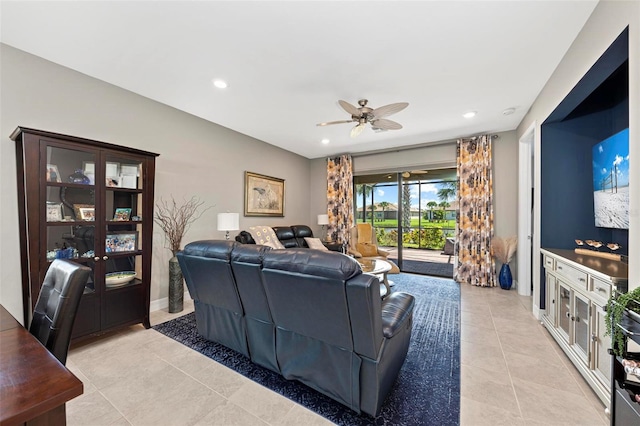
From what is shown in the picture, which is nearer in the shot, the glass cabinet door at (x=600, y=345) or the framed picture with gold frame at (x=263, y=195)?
the glass cabinet door at (x=600, y=345)

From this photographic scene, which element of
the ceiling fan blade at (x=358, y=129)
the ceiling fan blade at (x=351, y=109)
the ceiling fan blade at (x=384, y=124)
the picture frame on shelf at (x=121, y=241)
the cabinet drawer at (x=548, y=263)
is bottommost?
the cabinet drawer at (x=548, y=263)

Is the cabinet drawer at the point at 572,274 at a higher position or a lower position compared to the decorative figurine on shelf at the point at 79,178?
lower

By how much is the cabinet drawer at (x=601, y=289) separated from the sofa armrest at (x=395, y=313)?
1.21 m

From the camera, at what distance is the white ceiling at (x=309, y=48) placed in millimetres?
1851

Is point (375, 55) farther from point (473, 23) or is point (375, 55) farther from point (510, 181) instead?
point (510, 181)

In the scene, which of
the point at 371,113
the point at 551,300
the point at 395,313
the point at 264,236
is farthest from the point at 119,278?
the point at 551,300

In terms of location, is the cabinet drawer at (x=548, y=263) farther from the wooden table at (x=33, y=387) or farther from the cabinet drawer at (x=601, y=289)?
the wooden table at (x=33, y=387)

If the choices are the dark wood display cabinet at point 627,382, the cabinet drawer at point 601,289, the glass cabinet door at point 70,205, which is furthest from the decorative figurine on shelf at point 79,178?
the cabinet drawer at point 601,289

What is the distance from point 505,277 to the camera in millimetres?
4273

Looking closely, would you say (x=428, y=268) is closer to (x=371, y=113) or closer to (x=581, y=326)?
(x=581, y=326)

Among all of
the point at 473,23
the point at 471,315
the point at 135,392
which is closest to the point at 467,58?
the point at 473,23

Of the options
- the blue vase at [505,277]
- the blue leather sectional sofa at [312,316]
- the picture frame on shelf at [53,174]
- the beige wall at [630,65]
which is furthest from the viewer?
the blue vase at [505,277]

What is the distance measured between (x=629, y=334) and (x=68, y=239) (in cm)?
384

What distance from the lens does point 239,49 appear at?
7.44ft
